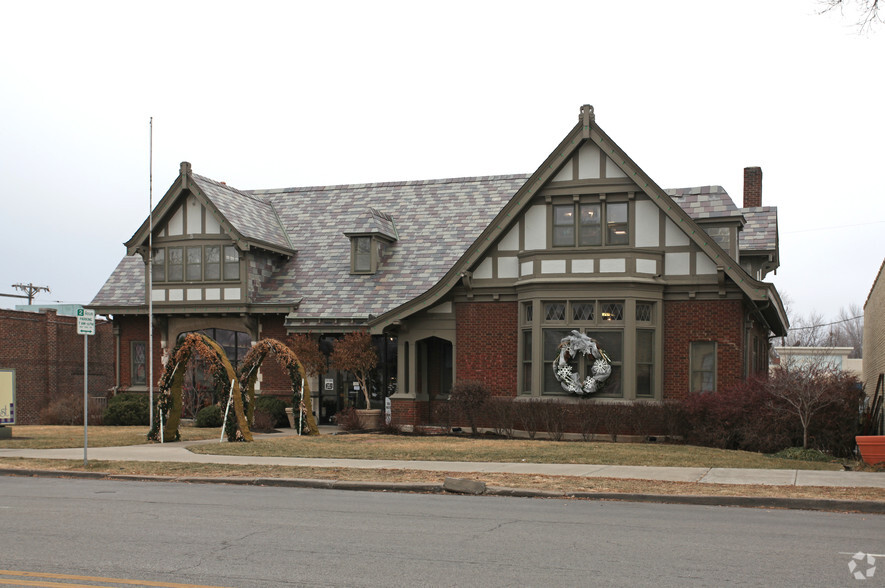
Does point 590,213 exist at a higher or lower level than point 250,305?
higher

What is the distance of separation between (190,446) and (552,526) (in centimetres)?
1178

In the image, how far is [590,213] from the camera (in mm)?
23203

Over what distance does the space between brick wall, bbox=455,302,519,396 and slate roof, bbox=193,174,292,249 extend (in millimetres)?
7703

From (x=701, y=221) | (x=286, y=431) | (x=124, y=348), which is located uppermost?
(x=701, y=221)

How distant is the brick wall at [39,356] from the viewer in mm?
35438

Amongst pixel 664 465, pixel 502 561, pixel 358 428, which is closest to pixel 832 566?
pixel 502 561

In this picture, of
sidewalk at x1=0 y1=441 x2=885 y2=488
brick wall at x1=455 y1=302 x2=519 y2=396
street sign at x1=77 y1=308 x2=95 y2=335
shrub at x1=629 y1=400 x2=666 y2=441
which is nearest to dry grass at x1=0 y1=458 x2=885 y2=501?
sidewalk at x1=0 y1=441 x2=885 y2=488

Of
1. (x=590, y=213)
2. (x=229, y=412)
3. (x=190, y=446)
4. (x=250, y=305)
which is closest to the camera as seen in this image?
(x=190, y=446)

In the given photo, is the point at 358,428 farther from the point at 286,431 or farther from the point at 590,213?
the point at 590,213

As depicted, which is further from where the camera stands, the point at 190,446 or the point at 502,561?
the point at 190,446

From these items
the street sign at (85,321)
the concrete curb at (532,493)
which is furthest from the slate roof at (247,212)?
the concrete curb at (532,493)

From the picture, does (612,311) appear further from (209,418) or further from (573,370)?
(209,418)

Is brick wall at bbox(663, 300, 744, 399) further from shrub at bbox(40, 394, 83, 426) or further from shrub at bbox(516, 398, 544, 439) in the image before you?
shrub at bbox(40, 394, 83, 426)

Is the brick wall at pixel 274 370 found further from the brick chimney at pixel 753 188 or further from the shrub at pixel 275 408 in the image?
the brick chimney at pixel 753 188
